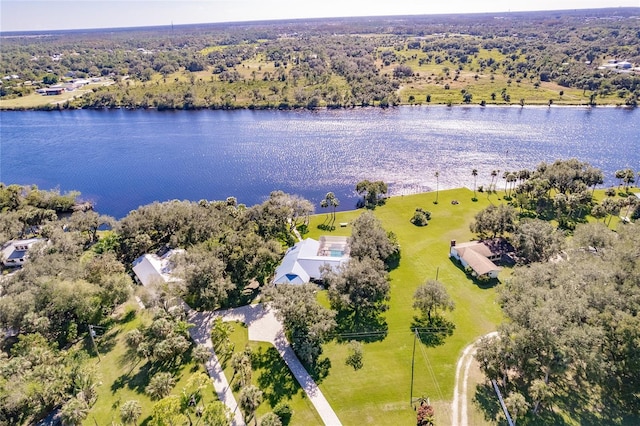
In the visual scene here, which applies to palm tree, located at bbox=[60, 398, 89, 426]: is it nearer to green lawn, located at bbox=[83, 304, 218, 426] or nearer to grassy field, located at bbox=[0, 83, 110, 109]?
green lawn, located at bbox=[83, 304, 218, 426]

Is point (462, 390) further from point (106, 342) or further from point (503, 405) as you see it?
point (106, 342)

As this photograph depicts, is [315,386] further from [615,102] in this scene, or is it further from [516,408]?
[615,102]

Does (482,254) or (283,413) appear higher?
(482,254)

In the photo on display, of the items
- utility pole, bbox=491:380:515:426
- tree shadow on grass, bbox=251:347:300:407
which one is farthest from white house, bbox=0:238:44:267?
utility pole, bbox=491:380:515:426

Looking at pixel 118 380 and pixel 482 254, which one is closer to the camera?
pixel 118 380

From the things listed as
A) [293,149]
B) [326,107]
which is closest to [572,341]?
[293,149]

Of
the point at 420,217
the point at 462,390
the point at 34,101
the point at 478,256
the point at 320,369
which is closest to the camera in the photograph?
the point at 462,390

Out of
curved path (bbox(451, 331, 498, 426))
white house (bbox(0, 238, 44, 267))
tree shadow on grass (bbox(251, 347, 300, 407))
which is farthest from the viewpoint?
white house (bbox(0, 238, 44, 267))

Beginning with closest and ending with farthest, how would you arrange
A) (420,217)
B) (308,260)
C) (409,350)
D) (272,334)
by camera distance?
1. (409,350)
2. (272,334)
3. (308,260)
4. (420,217)
